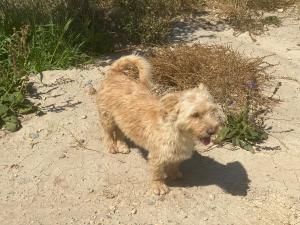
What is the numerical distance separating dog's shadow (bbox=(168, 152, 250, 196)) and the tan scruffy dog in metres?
0.18

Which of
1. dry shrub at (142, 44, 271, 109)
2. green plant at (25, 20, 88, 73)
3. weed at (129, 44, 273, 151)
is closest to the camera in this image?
weed at (129, 44, 273, 151)

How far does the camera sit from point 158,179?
15.7 feet

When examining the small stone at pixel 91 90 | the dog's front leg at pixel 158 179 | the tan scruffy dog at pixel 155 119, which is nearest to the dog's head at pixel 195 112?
the tan scruffy dog at pixel 155 119

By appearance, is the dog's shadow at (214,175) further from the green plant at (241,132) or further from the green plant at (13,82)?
the green plant at (13,82)

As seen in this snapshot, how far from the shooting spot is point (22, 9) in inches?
287

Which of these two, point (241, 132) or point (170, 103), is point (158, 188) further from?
point (241, 132)

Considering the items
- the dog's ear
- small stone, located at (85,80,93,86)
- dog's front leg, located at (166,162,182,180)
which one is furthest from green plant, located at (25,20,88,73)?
the dog's ear

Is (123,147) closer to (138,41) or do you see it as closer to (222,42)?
(138,41)

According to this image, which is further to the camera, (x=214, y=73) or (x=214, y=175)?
(x=214, y=73)

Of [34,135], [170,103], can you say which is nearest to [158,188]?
[170,103]

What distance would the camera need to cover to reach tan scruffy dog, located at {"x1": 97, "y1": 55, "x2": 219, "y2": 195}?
411 cm

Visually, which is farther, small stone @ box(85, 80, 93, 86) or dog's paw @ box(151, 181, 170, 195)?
small stone @ box(85, 80, 93, 86)

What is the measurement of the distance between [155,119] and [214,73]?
2.17 m

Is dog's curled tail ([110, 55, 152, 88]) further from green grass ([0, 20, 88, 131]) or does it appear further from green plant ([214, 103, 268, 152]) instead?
green grass ([0, 20, 88, 131])
